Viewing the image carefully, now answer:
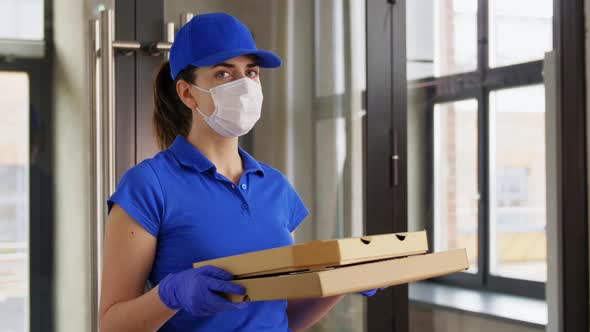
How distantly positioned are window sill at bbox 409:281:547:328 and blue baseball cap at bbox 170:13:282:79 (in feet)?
4.35

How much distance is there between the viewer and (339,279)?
0.95m

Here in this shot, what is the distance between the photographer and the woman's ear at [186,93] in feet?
4.37

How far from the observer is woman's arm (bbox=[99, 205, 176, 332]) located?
3.77 ft

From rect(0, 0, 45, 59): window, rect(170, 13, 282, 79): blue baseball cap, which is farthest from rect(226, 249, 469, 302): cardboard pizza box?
rect(0, 0, 45, 59): window

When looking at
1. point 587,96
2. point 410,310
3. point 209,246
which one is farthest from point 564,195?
point 209,246

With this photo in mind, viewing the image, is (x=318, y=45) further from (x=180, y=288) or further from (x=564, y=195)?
(x=180, y=288)

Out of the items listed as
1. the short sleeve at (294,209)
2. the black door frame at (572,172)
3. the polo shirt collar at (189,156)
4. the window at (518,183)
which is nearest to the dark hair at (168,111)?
the polo shirt collar at (189,156)

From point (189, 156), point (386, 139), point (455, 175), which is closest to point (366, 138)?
point (386, 139)

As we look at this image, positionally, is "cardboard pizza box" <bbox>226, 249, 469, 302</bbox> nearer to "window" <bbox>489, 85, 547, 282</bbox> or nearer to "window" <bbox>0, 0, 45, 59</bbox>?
"window" <bbox>0, 0, 45, 59</bbox>

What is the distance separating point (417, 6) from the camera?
234cm

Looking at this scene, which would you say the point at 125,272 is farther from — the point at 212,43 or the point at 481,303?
the point at 481,303

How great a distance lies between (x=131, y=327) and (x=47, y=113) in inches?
28.4

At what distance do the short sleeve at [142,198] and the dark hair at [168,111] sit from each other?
248mm

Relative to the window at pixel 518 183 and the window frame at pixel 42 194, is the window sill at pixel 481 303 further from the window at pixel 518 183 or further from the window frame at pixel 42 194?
the window frame at pixel 42 194
